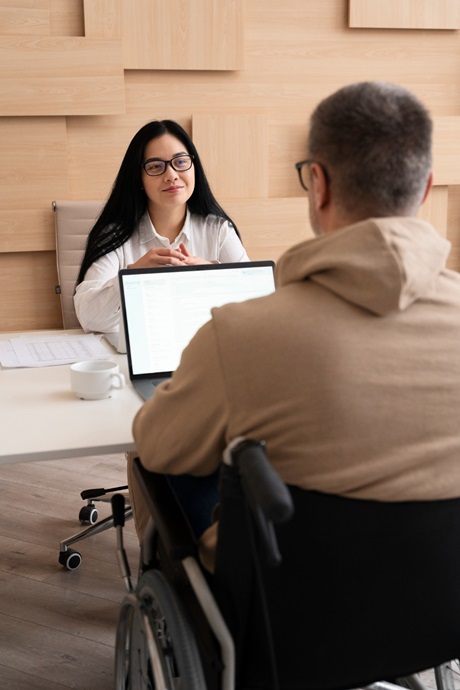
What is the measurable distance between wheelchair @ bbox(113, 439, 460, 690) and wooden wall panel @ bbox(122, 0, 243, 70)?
2.99 meters

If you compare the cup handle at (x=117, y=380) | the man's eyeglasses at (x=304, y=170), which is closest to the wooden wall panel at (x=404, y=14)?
the cup handle at (x=117, y=380)

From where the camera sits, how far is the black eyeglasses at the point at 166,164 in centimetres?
261

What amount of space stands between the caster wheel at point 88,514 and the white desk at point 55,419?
840 millimetres

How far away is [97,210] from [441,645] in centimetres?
244

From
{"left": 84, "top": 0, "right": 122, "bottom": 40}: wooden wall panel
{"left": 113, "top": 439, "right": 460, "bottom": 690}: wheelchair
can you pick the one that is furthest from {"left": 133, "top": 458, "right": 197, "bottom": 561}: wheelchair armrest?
{"left": 84, "top": 0, "right": 122, "bottom": 40}: wooden wall panel

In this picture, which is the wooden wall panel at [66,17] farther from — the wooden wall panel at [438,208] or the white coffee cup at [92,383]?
the white coffee cup at [92,383]

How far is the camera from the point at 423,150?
1062 mm

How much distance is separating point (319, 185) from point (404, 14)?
129 inches

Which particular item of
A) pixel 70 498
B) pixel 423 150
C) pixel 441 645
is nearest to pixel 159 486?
pixel 441 645

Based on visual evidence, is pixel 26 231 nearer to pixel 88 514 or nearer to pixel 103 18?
pixel 103 18

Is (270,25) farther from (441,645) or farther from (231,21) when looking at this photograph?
(441,645)

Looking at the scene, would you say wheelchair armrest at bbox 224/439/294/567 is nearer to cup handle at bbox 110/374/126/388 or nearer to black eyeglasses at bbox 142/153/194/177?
cup handle at bbox 110/374/126/388

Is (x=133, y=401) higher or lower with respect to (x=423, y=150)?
lower

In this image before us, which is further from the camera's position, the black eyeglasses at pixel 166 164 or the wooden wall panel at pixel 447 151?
the wooden wall panel at pixel 447 151
